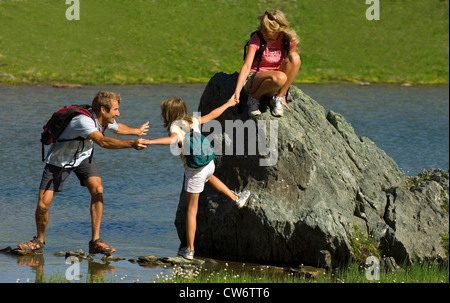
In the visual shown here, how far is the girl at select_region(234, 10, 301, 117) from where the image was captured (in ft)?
46.8

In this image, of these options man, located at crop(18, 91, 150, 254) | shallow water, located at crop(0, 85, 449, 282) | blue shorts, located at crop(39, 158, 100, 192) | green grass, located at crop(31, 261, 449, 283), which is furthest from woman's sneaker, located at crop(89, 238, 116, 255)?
green grass, located at crop(31, 261, 449, 283)

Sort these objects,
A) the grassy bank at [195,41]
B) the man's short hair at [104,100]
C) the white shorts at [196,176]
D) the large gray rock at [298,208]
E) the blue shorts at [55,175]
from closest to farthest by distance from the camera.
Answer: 1. the man's short hair at [104,100]
2. the white shorts at [196,176]
3. the blue shorts at [55,175]
4. the large gray rock at [298,208]
5. the grassy bank at [195,41]

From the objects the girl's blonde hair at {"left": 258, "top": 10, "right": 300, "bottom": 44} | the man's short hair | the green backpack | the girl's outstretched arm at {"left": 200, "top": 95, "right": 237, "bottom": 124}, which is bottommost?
the green backpack

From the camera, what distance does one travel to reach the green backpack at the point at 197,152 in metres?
12.9

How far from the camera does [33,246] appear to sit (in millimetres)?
13641

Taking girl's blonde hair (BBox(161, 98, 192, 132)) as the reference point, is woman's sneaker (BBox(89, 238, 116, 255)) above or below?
below

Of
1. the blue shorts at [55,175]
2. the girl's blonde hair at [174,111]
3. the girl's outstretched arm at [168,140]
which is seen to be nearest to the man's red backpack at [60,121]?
the blue shorts at [55,175]

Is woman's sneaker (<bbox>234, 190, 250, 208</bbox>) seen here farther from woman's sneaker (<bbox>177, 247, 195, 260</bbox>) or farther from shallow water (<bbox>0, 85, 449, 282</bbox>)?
shallow water (<bbox>0, 85, 449, 282</bbox>)

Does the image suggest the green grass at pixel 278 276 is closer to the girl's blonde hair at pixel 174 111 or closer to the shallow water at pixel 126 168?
the shallow water at pixel 126 168

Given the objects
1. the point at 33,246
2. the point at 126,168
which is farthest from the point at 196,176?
the point at 126,168

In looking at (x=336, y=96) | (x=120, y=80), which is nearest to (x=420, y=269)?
(x=336, y=96)

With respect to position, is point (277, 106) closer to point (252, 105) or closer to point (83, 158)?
point (252, 105)
